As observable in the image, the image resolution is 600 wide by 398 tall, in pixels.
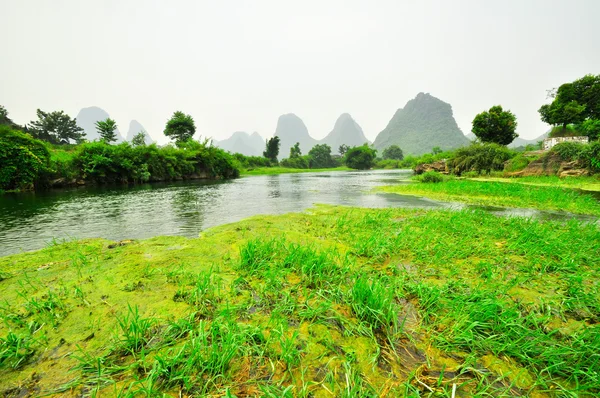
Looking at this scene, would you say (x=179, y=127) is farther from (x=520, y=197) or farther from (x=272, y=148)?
(x=520, y=197)

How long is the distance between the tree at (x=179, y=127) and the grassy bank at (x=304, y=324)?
207ft

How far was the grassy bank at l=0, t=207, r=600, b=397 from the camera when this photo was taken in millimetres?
1756

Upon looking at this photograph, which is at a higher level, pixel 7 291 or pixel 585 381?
pixel 7 291

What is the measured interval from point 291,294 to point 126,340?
1846mm

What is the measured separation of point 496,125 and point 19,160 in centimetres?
5767

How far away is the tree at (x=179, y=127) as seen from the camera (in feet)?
191

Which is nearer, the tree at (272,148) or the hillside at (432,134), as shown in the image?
the tree at (272,148)

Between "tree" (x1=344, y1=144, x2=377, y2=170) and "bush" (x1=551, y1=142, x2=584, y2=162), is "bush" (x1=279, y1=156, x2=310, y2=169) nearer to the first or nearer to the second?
"tree" (x1=344, y1=144, x2=377, y2=170)

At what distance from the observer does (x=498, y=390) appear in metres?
1.70

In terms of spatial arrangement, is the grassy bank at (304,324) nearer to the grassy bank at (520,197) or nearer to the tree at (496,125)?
the grassy bank at (520,197)

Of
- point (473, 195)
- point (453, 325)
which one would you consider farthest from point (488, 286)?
point (473, 195)

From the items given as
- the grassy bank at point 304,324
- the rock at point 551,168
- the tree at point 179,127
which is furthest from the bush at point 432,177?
the tree at point 179,127

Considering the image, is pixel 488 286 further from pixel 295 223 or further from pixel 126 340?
pixel 295 223

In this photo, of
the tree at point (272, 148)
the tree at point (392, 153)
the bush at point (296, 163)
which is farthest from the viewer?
the tree at point (392, 153)
